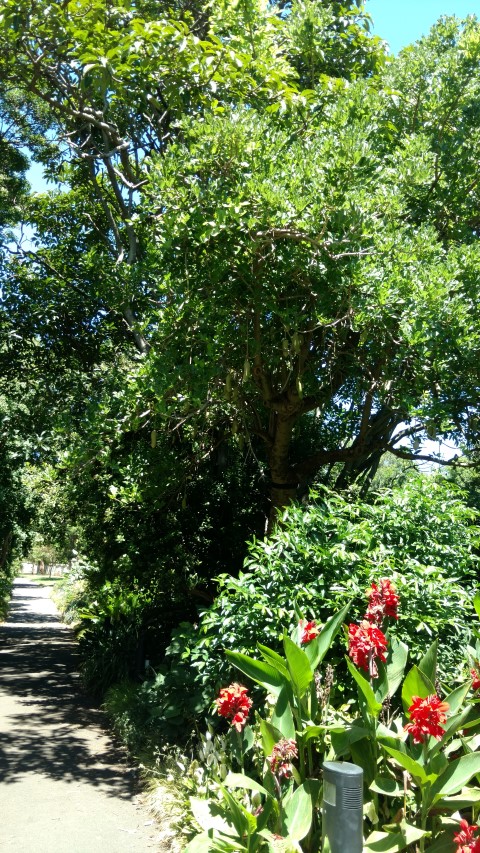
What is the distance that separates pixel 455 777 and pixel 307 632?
1.25m

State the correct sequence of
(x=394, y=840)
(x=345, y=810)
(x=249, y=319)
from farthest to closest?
(x=249, y=319)
(x=394, y=840)
(x=345, y=810)

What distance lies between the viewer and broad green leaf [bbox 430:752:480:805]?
4.06 metres

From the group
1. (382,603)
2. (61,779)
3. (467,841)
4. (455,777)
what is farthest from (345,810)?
(61,779)

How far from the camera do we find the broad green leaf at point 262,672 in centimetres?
461

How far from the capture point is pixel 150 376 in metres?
7.25

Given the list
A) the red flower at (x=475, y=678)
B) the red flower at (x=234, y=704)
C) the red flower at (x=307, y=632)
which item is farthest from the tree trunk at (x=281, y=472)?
the red flower at (x=234, y=704)

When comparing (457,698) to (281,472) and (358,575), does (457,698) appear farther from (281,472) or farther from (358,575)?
(281,472)

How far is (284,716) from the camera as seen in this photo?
455 centimetres

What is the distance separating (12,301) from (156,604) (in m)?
5.22

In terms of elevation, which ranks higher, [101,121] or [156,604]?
[101,121]

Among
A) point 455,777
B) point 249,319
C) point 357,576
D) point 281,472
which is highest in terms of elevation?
point 249,319

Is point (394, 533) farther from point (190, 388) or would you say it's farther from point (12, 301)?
point (12, 301)

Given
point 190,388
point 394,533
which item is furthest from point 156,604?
point 394,533

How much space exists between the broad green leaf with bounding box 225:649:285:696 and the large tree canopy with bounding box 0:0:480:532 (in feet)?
9.57
